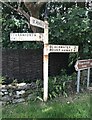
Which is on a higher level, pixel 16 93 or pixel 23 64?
pixel 23 64

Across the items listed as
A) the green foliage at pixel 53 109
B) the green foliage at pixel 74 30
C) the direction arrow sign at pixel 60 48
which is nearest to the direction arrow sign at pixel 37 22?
the direction arrow sign at pixel 60 48

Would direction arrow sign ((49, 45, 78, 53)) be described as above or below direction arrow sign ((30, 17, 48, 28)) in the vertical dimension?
below

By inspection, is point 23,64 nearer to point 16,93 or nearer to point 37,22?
point 16,93

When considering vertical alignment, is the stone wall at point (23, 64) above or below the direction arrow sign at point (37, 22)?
below

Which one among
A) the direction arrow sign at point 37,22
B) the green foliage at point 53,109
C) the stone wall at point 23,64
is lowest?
the green foliage at point 53,109

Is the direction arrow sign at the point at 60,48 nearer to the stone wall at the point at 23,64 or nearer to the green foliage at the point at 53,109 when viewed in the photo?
the green foliage at the point at 53,109

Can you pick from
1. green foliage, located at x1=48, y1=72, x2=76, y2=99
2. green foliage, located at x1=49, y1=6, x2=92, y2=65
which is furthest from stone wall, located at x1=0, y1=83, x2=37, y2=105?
green foliage, located at x1=49, y1=6, x2=92, y2=65

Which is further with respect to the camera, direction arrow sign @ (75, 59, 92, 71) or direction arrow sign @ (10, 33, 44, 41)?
direction arrow sign @ (75, 59, 92, 71)

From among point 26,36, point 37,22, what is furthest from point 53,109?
point 37,22

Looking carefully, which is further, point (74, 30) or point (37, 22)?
point (74, 30)

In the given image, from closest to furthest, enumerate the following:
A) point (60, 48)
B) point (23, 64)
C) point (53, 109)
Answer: point (53, 109) → point (60, 48) → point (23, 64)

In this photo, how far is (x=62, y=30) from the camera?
573 centimetres

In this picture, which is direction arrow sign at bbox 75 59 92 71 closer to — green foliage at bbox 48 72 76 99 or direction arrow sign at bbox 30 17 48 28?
green foliage at bbox 48 72 76 99

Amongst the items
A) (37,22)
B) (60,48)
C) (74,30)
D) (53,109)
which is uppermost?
(37,22)
